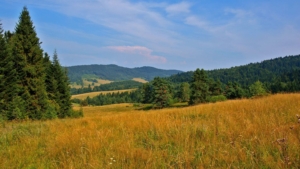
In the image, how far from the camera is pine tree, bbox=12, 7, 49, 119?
79.0ft

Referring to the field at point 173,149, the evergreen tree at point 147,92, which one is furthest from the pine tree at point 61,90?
the evergreen tree at point 147,92

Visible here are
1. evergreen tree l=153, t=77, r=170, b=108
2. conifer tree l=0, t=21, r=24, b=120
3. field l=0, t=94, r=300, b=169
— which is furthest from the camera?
evergreen tree l=153, t=77, r=170, b=108

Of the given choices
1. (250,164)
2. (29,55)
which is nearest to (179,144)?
(250,164)

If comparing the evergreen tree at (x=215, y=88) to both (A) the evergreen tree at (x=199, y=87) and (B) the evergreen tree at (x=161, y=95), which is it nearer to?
(A) the evergreen tree at (x=199, y=87)

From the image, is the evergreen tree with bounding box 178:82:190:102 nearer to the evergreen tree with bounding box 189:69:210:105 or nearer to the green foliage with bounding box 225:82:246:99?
the green foliage with bounding box 225:82:246:99

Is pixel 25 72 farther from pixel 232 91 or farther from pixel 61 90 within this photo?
pixel 232 91

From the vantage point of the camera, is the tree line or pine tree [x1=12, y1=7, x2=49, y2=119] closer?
pine tree [x1=12, y1=7, x2=49, y2=119]

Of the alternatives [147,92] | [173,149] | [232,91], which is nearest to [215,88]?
[232,91]

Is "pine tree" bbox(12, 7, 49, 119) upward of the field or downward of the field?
upward

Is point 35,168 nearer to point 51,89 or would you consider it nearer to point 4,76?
point 4,76

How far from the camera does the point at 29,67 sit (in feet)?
79.2

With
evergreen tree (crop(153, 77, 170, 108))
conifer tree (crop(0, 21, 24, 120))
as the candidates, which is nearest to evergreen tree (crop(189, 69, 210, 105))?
evergreen tree (crop(153, 77, 170, 108))

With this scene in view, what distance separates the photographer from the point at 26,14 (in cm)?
2594

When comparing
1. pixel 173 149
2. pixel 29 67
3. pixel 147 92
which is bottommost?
pixel 147 92
